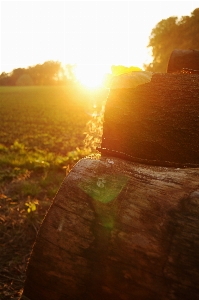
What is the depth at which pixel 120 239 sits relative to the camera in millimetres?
1100

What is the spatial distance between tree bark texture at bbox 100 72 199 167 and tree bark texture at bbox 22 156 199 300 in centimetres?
63

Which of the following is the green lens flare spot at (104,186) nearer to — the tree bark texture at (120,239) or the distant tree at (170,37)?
the tree bark texture at (120,239)

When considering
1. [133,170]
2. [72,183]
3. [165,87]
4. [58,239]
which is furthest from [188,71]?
[58,239]

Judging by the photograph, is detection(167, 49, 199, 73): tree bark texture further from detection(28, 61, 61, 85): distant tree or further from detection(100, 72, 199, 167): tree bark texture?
detection(28, 61, 61, 85): distant tree

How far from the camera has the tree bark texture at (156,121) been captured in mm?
1887

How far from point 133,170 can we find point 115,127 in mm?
764

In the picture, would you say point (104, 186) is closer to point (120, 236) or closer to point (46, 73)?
point (120, 236)

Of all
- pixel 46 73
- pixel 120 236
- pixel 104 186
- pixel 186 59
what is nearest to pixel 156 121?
pixel 104 186

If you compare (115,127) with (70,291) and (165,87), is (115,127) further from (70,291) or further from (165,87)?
(70,291)

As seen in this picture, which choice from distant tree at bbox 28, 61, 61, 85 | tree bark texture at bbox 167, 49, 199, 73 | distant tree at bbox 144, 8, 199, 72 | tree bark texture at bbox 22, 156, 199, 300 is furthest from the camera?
distant tree at bbox 28, 61, 61, 85

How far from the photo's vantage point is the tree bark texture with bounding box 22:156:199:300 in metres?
1.01

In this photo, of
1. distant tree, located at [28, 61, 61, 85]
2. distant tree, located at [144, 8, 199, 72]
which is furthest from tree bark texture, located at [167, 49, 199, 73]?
distant tree, located at [28, 61, 61, 85]

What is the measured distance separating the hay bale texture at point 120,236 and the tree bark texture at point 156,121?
1.73 feet

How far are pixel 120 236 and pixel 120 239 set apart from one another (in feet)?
0.04
